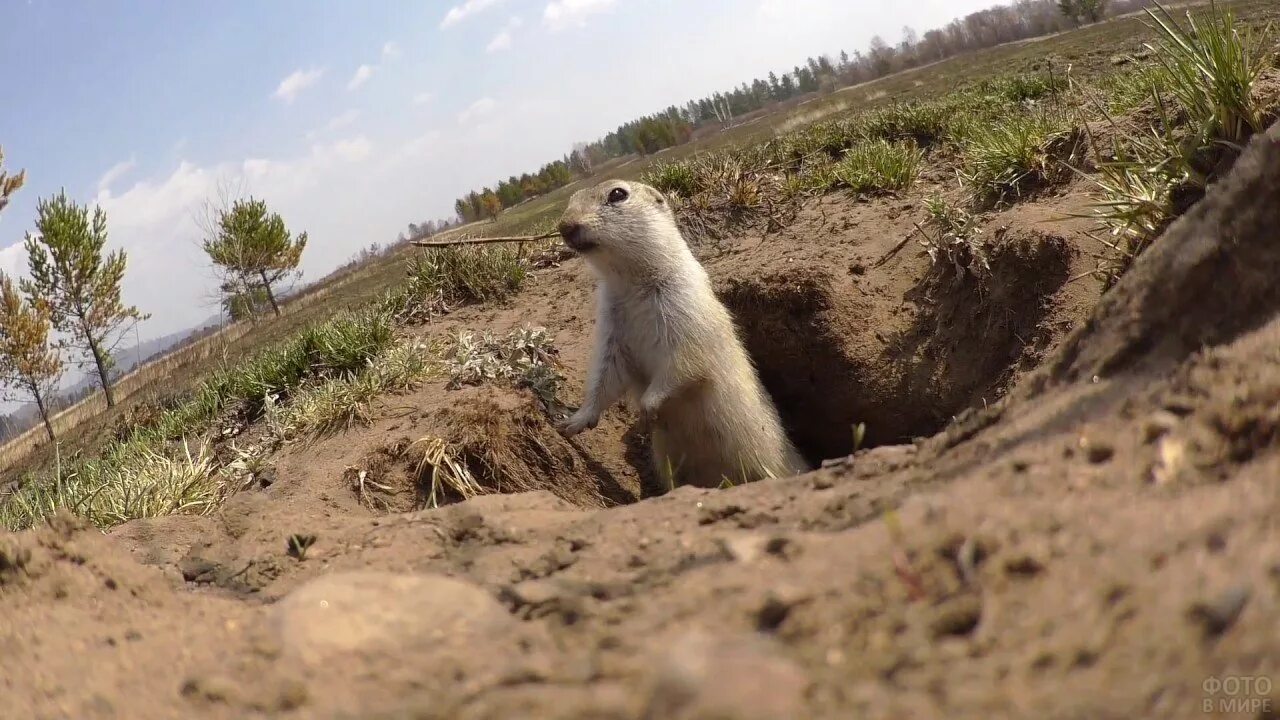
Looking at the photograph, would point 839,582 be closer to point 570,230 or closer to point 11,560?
point 11,560

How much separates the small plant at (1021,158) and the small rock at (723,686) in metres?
5.56

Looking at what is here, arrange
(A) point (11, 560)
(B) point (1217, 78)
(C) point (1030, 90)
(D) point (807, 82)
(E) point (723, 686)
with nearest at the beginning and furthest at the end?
1. (E) point (723, 686)
2. (A) point (11, 560)
3. (B) point (1217, 78)
4. (C) point (1030, 90)
5. (D) point (807, 82)

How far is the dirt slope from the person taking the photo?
2.94 feet

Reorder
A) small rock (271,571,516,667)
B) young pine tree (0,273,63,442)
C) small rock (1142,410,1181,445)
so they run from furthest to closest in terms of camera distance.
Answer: young pine tree (0,273,63,442) < small rock (1142,410,1181,445) < small rock (271,571,516,667)

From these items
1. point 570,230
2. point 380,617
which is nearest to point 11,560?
point 380,617

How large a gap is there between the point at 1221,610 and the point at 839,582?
1.58 ft

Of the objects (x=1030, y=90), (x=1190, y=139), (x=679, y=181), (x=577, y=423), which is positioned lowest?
(x=577, y=423)

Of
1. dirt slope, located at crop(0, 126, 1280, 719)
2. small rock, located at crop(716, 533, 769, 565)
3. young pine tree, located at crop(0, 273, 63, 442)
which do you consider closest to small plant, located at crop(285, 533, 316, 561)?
dirt slope, located at crop(0, 126, 1280, 719)

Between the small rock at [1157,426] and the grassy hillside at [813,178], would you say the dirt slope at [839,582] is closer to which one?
the small rock at [1157,426]

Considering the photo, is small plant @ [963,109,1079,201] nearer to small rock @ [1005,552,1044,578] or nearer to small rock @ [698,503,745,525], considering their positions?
small rock @ [698,503,745,525]

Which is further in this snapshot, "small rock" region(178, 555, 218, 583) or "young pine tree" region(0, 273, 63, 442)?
"young pine tree" region(0, 273, 63, 442)

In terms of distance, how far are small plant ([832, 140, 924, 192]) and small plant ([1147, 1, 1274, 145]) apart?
2918 mm

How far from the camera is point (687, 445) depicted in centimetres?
530

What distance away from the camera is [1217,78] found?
3.66 metres
